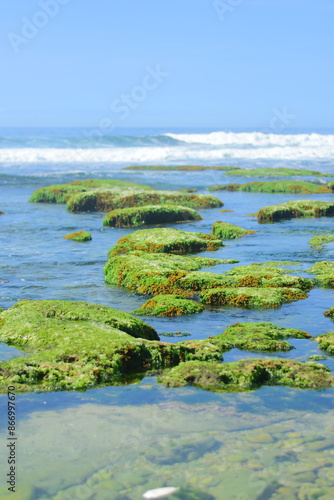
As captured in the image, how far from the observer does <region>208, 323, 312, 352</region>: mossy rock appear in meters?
9.45

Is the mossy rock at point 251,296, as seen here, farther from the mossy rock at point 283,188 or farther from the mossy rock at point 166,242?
the mossy rock at point 283,188

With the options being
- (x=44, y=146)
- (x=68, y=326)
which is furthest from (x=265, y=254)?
(x=44, y=146)

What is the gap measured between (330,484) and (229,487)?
3.23 ft

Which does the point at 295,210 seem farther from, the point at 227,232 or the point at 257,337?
the point at 257,337

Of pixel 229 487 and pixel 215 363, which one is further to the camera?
pixel 215 363

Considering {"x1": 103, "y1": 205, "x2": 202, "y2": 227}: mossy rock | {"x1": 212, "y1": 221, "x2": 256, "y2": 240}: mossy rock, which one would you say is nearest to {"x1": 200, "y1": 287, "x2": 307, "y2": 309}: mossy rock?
{"x1": 212, "y1": 221, "x2": 256, "y2": 240}: mossy rock

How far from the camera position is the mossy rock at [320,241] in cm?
1902

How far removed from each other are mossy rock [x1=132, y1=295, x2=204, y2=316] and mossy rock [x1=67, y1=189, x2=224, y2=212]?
697 inches

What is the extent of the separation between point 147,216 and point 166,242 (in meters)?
7.44

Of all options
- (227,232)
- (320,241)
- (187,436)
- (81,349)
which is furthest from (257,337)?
(227,232)

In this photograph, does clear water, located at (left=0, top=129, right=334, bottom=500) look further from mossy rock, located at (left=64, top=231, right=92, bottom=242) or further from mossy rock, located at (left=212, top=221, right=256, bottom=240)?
mossy rock, located at (left=64, top=231, right=92, bottom=242)

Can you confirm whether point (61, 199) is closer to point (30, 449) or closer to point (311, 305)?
→ point (311, 305)

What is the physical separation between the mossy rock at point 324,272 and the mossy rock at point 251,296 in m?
1.11

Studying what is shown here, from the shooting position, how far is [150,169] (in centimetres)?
5562
